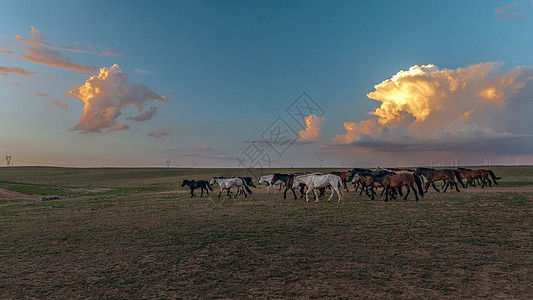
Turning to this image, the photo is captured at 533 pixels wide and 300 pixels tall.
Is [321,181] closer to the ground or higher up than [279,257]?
higher up

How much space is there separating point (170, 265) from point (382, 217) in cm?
988

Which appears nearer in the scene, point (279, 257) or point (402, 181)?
point (279, 257)

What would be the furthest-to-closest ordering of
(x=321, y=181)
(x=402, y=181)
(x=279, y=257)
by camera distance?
(x=321, y=181), (x=402, y=181), (x=279, y=257)

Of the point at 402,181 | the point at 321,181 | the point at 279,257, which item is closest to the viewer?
the point at 279,257

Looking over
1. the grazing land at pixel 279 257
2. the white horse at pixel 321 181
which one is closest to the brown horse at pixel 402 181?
the white horse at pixel 321 181

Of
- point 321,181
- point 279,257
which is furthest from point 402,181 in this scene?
point 279,257

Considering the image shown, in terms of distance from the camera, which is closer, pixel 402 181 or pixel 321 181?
pixel 402 181

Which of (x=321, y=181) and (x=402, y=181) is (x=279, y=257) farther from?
(x=402, y=181)

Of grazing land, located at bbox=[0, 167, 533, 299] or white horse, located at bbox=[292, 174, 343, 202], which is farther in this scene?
white horse, located at bbox=[292, 174, 343, 202]

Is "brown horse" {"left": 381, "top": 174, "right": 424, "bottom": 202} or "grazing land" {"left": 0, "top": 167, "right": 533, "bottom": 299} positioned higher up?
"brown horse" {"left": 381, "top": 174, "right": 424, "bottom": 202}

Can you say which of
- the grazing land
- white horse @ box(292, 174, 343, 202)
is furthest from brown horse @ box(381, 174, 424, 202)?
the grazing land

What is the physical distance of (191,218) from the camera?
1445 centimetres

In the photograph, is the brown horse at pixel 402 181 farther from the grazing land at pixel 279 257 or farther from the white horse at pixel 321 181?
the grazing land at pixel 279 257

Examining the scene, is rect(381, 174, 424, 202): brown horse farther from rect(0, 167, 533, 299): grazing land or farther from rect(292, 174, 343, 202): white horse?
rect(0, 167, 533, 299): grazing land
